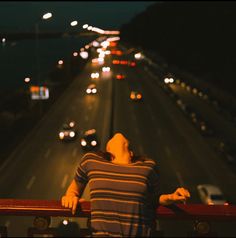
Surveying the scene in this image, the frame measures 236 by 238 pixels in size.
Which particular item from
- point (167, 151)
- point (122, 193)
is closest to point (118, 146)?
point (122, 193)

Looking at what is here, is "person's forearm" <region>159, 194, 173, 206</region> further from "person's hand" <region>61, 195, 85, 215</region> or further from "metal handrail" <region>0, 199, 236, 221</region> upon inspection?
"person's hand" <region>61, 195, 85, 215</region>

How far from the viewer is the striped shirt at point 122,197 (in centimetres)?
241

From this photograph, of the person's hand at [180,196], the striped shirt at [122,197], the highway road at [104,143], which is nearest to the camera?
the striped shirt at [122,197]

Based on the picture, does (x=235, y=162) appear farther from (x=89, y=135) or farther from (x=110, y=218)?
(x=110, y=218)

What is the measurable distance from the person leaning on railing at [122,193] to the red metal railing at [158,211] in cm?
41

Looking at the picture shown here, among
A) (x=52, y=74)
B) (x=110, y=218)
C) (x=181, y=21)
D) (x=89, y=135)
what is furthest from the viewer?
(x=181, y=21)

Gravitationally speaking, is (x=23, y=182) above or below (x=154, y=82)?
below

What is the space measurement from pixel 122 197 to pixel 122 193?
2 centimetres

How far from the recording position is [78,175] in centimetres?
Result: 262

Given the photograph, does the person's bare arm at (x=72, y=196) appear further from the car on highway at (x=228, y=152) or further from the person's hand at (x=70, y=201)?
the car on highway at (x=228, y=152)

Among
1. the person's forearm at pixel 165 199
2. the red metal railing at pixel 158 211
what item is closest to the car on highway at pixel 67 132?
the red metal railing at pixel 158 211

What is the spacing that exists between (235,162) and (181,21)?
53.4 metres

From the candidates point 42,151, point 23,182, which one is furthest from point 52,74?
point 23,182

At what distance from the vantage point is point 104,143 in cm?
1947
